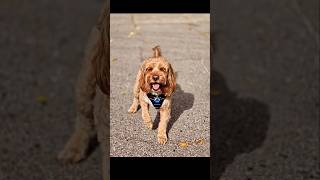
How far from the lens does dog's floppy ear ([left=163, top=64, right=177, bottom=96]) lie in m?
2.93

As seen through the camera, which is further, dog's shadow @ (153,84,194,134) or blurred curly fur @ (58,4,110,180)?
blurred curly fur @ (58,4,110,180)

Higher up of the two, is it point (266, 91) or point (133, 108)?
point (266, 91)

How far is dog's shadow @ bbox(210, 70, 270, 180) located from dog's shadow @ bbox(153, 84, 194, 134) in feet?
5.58

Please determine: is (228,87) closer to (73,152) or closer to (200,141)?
(73,152)

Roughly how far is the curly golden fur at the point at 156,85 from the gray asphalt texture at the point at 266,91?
1818 mm

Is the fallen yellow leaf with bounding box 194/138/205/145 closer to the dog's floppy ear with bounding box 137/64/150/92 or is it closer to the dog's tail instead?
the dog's floppy ear with bounding box 137/64/150/92

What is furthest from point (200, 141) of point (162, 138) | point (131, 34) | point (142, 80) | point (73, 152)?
point (73, 152)

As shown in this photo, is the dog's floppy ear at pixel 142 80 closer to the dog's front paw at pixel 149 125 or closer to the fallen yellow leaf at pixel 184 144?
the dog's front paw at pixel 149 125

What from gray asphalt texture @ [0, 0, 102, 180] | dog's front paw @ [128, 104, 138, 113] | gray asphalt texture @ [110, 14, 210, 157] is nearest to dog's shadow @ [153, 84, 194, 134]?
gray asphalt texture @ [110, 14, 210, 157]

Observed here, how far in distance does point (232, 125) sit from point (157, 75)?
2879 millimetres

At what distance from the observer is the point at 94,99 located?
437cm

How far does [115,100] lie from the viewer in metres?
3.00

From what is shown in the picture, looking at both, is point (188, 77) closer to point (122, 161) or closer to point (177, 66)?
point (177, 66)

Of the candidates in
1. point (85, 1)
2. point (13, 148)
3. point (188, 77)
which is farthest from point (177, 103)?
point (85, 1)
